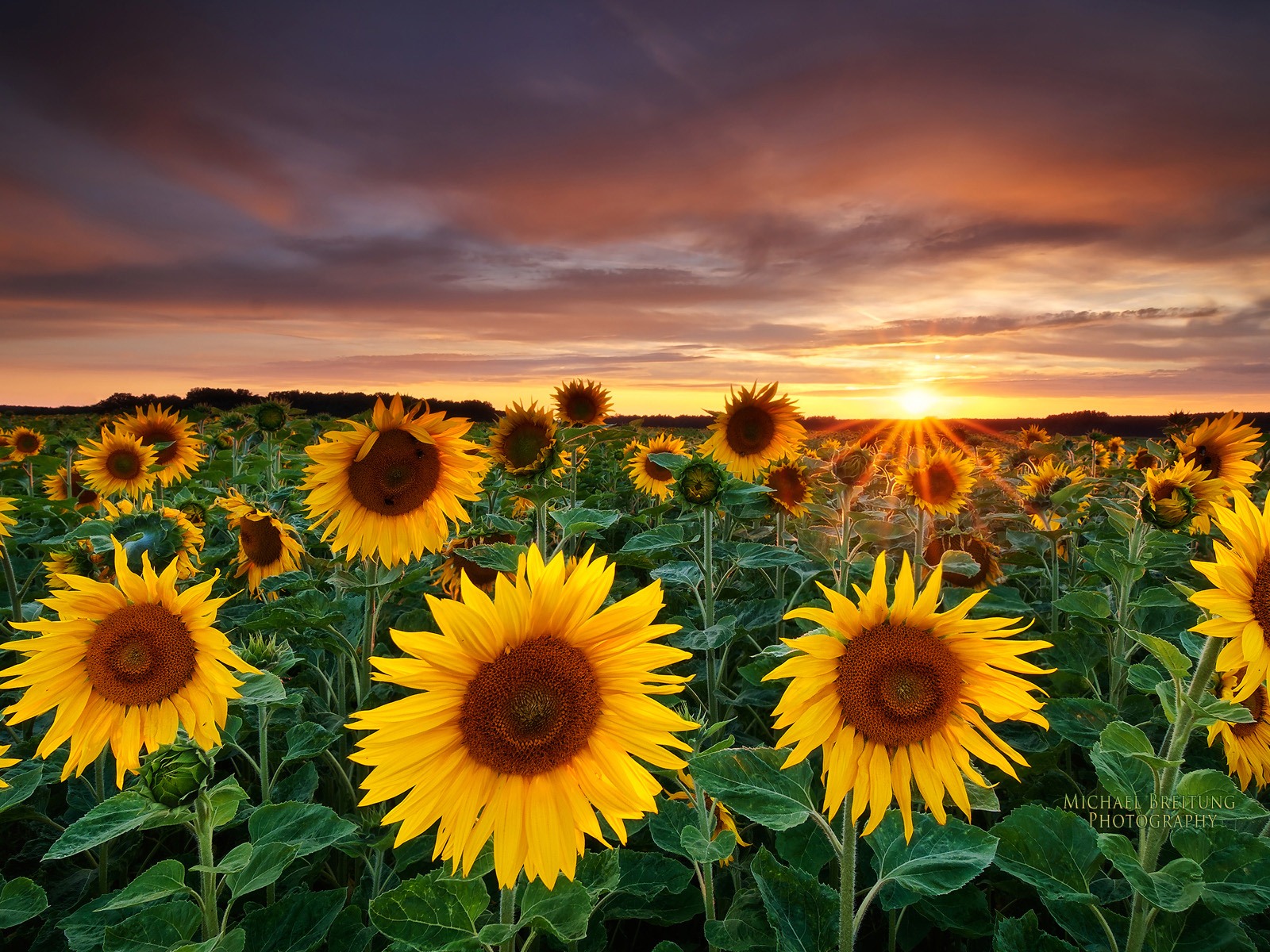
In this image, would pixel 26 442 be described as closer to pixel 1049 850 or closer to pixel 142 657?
pixel 142 657

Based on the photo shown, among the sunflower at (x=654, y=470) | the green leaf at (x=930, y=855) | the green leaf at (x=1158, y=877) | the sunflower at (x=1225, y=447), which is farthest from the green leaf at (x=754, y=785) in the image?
the sunflower at (x=654, y=470)

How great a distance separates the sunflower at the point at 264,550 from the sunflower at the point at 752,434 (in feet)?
10.6

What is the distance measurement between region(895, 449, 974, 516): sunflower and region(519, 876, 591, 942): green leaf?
4298 millimetres

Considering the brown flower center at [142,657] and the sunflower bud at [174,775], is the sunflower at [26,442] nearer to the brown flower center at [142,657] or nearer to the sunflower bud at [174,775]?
the brown flower center at [142,657]

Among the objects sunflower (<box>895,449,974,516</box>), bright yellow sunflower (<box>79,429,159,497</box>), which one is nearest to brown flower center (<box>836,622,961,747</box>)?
sunflower (<box>895,449,974,516</box>)

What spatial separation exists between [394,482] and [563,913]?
8.93ft

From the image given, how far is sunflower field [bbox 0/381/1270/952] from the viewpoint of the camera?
1856mm

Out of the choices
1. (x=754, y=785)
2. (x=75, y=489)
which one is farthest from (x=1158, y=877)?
(x=75, y=489)

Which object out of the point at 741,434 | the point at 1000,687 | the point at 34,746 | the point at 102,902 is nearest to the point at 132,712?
the point at 102,902

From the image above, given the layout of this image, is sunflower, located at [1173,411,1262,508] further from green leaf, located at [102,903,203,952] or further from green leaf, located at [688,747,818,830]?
green leaf, located at [102,903,203,952]

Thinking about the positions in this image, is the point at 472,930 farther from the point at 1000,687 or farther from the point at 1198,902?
the point at 1198,902

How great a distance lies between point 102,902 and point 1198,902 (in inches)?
146

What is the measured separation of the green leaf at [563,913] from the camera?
5.79ft

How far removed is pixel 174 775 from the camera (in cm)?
199
